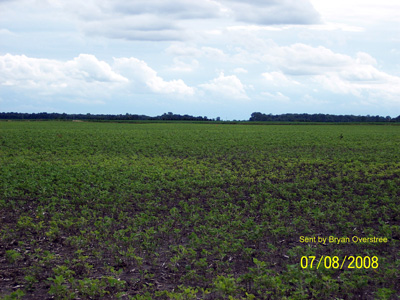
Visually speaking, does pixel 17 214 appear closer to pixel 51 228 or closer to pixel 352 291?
pixel 51 228

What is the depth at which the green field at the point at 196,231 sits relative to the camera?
6.96 m

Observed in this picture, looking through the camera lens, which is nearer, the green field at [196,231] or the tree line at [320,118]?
the green field at [196,231]

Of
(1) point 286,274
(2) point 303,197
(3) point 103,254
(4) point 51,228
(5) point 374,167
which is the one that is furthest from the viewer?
(5) point 374,167

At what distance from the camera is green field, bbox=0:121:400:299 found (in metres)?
6.96

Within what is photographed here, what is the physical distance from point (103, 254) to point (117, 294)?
2185 mm

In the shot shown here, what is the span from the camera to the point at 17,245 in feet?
30.5

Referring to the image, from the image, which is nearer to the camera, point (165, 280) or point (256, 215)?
point (165, 280)

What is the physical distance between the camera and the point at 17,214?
11.8 m

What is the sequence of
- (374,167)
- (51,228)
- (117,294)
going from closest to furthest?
(117,294)
(51,228)
(374,167)

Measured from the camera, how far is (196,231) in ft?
33.4

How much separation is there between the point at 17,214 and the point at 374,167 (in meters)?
16.2

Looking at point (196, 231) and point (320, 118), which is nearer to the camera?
point (196, 231)

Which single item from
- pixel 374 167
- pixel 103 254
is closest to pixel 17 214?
pixel 103 254

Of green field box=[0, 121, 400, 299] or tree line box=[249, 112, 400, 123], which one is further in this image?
tree line box=[249, 112, 400, 123]
